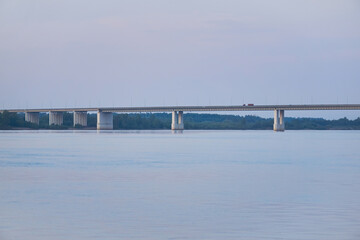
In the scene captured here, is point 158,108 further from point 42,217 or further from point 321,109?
point 42,217

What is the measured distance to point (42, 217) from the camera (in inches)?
849

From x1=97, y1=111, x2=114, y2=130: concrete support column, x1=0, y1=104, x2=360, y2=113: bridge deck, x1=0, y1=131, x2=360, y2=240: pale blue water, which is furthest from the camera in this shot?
x1=97, y1=111, x2=114, y2=130: concrete support column

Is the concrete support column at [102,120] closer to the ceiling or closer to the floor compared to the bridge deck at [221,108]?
closer to the floor

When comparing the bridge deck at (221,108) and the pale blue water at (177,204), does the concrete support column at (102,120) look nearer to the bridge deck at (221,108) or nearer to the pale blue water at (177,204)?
the bridge deck at (221,108)

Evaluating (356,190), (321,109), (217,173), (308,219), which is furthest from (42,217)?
(321,109)

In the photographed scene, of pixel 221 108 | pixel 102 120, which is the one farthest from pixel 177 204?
pixel 102 120

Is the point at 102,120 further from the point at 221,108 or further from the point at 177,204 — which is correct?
the point at 177,204

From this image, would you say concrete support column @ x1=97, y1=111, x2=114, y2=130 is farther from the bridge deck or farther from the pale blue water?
the pale blue water

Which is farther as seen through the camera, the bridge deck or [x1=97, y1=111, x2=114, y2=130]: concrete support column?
[x1=97, y1=111, x2=114, y2=130]: concrete support column

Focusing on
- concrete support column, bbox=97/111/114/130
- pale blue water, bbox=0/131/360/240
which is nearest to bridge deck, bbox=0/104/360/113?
concrete support column, bbox=97/111/114/130

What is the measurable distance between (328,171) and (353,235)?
948 inches

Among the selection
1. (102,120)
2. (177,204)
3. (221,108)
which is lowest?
(177,204)

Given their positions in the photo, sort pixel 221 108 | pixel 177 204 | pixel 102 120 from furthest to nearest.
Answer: pixel 102 120 < pixel 221 108 < pixel 177 204

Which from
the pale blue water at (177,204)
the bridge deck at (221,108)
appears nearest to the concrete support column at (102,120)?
the bridge deck at (221,108)
